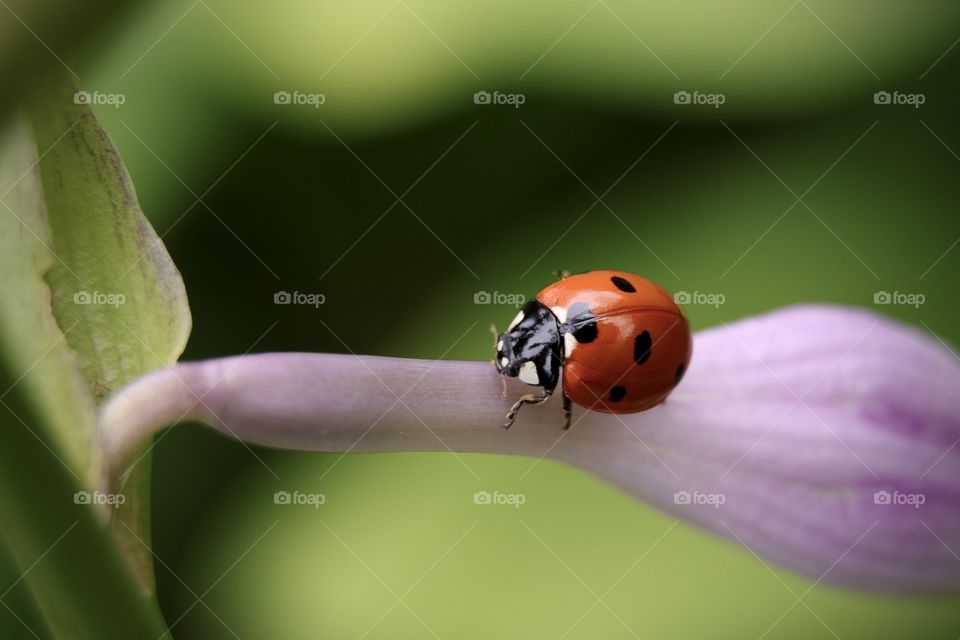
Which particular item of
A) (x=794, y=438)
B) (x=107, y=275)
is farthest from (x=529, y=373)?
(x=107, y=275)

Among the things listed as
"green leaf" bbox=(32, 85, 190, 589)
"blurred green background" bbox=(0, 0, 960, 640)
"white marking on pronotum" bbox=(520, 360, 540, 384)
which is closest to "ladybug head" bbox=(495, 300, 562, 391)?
"white marking on pronotum" bbox=(520, 360, 540, 384)

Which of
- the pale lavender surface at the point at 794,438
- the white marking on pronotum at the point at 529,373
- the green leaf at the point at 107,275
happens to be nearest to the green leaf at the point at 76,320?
the green leaf at the point at 107,275

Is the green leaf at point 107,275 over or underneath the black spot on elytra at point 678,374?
underneath

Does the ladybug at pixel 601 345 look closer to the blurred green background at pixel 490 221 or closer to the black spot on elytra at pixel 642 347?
the black spot on elytra at pixel 642 347

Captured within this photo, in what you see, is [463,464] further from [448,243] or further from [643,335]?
[643,335]

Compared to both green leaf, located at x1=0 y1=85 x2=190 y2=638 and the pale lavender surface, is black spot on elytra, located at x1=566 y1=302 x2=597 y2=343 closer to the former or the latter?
the pale lavender surface

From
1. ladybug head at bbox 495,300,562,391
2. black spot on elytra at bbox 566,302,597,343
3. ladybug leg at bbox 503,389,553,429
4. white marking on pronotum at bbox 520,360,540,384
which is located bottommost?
ladybug leg at bbox 503,389,553,429

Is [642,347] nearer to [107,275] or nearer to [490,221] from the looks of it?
[107,275]
